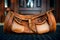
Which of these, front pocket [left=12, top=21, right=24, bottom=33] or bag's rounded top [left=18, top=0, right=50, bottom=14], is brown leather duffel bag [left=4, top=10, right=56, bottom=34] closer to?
front pocket [left=12, top=21, right=24, bottom=33]

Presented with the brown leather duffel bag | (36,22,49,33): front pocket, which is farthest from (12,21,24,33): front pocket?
(36,22,49,33): front pocket

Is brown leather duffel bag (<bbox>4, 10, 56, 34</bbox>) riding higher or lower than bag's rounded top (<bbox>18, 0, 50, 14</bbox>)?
lower

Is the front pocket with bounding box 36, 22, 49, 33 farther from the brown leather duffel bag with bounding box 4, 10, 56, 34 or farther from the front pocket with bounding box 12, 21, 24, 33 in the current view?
the front pocket with bounding box 12, 21, 24, 33

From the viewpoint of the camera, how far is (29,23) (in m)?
1.50

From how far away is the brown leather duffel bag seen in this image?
1.48 m

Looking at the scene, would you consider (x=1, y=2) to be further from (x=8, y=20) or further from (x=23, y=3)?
(x=8, y=20)

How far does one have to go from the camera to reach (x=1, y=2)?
3047 mm

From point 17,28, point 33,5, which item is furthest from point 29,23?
point 33,5

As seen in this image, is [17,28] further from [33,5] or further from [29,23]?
[33,5]

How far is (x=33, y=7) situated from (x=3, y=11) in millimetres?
626

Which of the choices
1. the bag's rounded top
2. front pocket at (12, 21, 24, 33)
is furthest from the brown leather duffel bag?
the bag's rounded top

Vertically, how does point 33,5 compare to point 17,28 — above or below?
above

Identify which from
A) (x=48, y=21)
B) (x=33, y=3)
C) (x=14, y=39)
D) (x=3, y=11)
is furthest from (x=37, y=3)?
(x=14, y=39)

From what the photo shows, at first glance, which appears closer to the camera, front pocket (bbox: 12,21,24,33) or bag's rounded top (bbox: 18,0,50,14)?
front pocket (bbox: 12,21,24,33)
